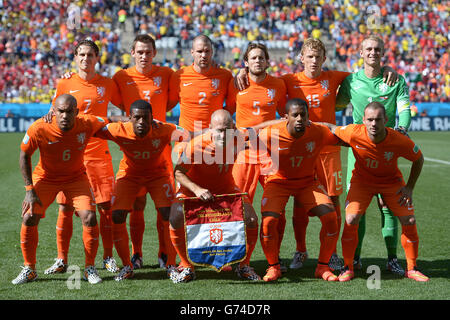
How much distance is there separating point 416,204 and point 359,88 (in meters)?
4.10

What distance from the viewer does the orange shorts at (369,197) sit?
5418 mm

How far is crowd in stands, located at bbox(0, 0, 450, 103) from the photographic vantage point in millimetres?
26938

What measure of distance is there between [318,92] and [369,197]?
1239mm

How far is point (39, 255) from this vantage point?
632 centimetres

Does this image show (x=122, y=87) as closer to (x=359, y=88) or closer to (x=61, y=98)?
(x=61, y=98)

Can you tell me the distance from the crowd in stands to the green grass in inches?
747

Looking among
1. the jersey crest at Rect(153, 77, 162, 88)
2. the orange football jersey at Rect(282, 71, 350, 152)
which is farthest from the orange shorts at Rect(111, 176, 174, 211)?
the orange football jersey at Rect(282, 71, 350, 152)

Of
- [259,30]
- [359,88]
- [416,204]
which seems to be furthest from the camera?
[259,30]

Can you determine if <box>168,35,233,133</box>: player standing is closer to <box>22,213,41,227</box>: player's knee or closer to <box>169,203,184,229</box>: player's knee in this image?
<box>169,203,184,229</box>: player's knee

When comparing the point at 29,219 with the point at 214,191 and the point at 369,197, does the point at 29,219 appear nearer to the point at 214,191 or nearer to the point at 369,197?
the point at 214,191

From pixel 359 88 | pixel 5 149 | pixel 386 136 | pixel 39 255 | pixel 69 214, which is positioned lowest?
pixel 5 149

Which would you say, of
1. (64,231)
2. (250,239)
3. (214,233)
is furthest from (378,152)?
(64,231)

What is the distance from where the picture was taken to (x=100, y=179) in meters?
5.91

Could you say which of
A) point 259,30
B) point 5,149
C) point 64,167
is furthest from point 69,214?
point 259,30
